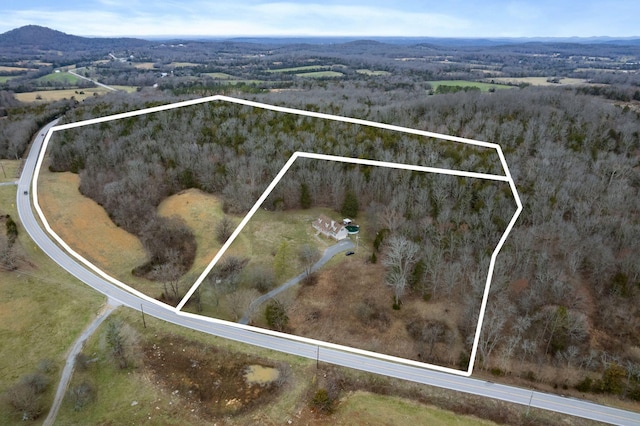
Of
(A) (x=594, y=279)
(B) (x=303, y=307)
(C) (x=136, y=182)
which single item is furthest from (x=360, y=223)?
(C) (x=136, y=182)

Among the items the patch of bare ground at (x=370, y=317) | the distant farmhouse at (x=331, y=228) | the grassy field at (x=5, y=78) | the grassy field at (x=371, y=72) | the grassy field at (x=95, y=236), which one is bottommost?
the patch of bare ground at (x=370, y=317)

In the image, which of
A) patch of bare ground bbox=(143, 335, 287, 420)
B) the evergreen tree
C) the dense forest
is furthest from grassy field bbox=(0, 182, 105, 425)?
the evergreen tree

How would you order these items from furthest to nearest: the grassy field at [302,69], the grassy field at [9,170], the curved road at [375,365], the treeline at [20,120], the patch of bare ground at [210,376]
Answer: the grassy field at [302,69], the treeline at [20,120], the grassy field at [9,170], the curved road at [375,365], the patch of bare ground at [210,376]

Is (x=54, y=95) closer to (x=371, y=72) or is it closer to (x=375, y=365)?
(x=371, y=72)

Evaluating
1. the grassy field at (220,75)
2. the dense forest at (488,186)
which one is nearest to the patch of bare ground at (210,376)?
the dense forest at (488,186)

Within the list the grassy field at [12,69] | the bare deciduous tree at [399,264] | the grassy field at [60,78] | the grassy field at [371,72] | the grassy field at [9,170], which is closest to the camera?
the bare deciduous tree at [399,264]

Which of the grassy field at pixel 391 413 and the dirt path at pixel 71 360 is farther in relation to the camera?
the dirt path at pixel 71 360

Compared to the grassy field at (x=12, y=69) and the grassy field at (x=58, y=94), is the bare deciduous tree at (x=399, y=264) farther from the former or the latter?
the grassy field at (x=12, y=69)

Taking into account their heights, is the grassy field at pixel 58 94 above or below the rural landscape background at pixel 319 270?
above
